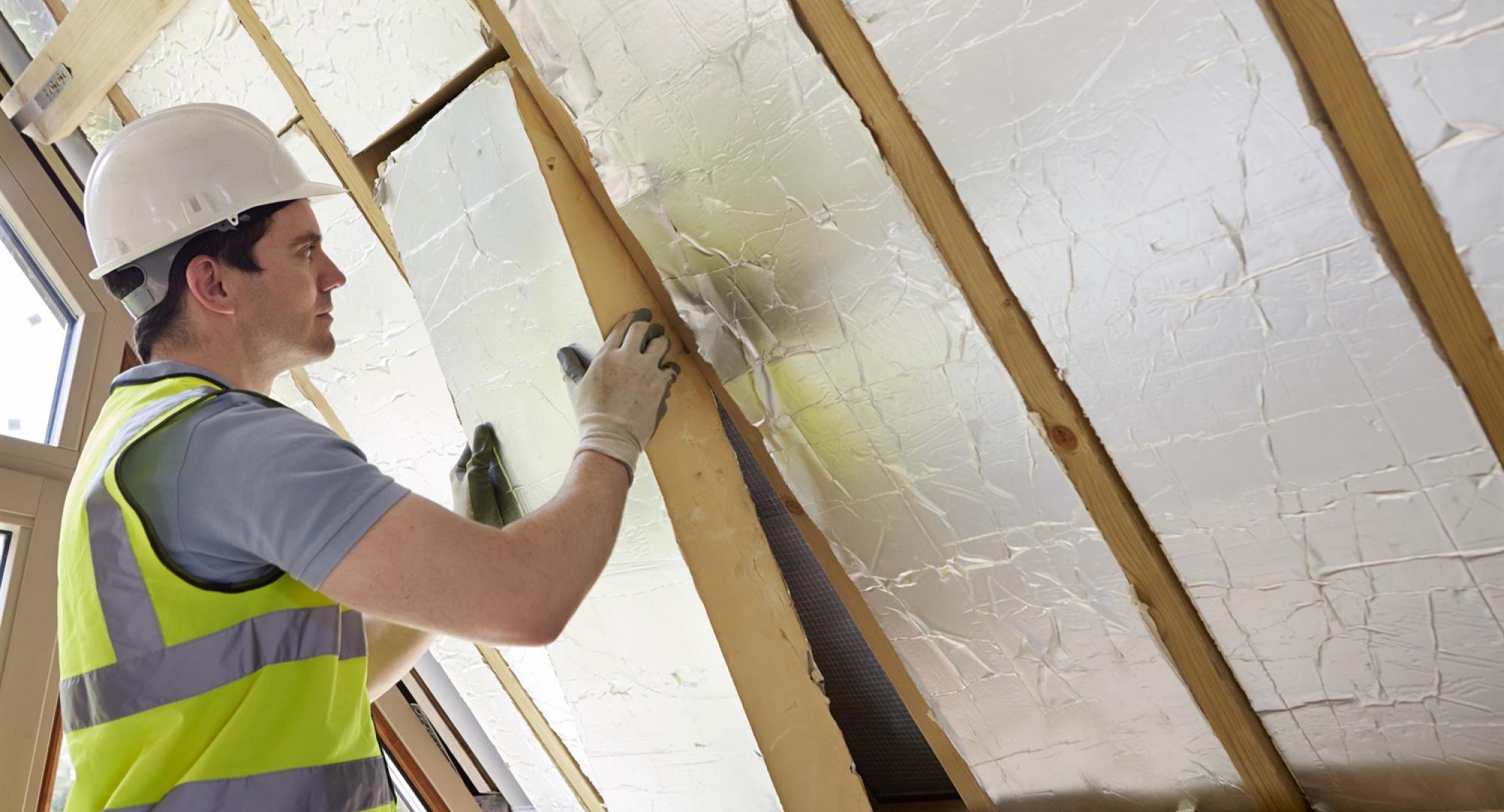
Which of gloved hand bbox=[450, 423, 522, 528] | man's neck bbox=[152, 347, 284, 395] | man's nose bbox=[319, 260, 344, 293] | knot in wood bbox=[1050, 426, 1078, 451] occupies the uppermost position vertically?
man's nose bbox=[319, 260, 344, 293]

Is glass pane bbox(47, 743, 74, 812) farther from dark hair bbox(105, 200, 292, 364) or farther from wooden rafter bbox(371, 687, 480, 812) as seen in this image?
dark hair bbox(105, 200, 292, 364)

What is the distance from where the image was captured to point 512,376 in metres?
1.45

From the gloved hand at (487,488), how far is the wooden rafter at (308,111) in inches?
13.3

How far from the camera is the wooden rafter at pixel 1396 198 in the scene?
899mm

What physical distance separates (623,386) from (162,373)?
526 mm

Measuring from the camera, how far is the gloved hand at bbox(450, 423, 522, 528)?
59.1 inches

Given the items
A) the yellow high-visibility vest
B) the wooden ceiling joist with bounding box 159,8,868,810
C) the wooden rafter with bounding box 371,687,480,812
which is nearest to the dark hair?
the yellow high-visibility vest

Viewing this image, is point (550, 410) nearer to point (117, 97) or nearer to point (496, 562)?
point (496, 562)

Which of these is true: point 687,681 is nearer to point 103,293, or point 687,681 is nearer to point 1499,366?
point 1499,366

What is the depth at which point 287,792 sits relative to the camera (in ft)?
3.41

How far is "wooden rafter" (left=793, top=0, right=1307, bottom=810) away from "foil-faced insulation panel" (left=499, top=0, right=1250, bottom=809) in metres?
0.02

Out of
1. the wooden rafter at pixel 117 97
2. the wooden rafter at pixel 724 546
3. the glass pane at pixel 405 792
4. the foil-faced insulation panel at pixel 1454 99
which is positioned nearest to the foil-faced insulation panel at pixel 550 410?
the wooden rafter at pixel 724 546

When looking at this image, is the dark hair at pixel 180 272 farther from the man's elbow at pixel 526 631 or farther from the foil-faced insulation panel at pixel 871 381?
the man's elbow at pixel 526 631

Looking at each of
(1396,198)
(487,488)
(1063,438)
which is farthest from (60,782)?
(1396,198)
